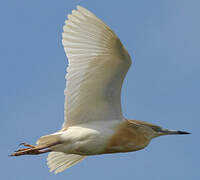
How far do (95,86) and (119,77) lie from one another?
0.62m

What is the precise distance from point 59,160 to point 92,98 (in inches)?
92.8

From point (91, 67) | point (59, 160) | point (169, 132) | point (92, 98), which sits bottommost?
point (59, 160)

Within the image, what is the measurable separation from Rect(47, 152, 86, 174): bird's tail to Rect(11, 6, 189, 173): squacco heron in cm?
135

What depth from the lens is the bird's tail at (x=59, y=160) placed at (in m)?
15.1

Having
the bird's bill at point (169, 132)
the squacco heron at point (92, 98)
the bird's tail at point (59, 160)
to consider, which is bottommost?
the bird's tail at point (59, 160)

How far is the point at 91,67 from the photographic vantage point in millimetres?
13312

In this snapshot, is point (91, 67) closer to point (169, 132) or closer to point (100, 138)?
point (100, 138)

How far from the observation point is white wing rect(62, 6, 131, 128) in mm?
12992

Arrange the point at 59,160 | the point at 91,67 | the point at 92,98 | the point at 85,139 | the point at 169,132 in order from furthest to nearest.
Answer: the point at 59,160 < the point at 169,132 < the point at 92,98 < the point at 85,139 < the point at 91,67

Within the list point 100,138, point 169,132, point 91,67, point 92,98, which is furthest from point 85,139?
point 169,132

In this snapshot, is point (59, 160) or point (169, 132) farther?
point (59, 160)

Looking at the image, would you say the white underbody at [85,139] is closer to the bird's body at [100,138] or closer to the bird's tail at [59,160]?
the bird's body at [100,138]

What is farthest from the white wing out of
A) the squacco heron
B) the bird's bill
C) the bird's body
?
the bird's bill

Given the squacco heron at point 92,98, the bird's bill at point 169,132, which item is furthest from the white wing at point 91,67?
the bird's bill at point 169,132
